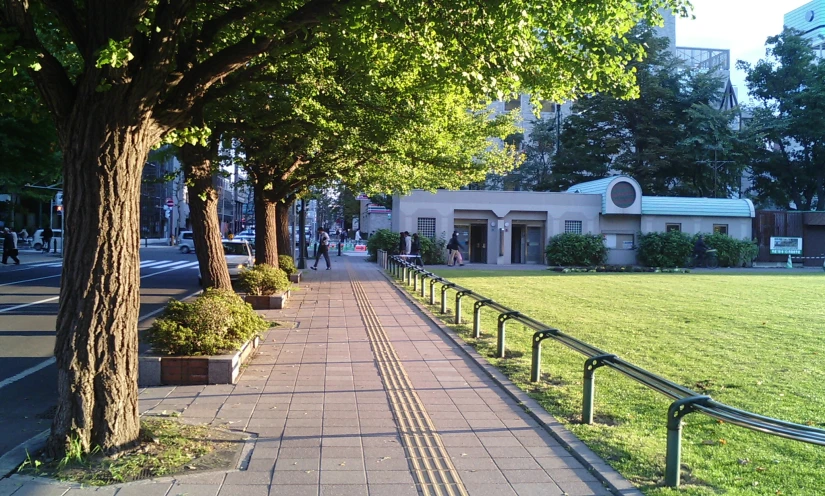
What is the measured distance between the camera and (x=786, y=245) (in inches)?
1593

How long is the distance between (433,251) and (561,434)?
98.7 feet

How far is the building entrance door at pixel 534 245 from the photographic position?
38.6m

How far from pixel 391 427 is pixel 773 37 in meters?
56.9

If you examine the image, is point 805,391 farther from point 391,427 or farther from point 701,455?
point 391,427

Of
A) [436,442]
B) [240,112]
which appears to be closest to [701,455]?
[436,442]

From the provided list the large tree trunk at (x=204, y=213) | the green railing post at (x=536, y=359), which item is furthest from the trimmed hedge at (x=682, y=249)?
the green railing post at (x=536, y=359)

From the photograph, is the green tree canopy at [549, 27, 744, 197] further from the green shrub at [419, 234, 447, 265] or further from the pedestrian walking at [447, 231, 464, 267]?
the pedestrian walking at [447, 231, 464, 267]

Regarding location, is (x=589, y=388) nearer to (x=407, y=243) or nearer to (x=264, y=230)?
(x=264, y=230)

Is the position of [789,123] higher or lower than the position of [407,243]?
higher

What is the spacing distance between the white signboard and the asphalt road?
108 feet

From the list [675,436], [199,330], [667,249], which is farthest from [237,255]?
[667,249]

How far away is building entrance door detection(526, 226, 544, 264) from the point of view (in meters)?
38.6

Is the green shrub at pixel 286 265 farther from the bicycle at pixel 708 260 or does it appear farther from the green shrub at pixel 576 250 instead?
the bicycle at pixel 708 260

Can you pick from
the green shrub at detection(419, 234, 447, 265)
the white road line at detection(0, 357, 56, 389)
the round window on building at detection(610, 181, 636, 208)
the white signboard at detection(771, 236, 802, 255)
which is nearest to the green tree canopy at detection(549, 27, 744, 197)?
the white signboard at detection(771, 236, 802, 255)
